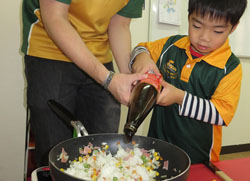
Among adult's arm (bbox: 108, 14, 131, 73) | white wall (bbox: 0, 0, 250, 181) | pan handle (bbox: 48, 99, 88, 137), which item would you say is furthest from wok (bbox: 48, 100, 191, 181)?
white wall (bbox: 0, 0, 250, 181)

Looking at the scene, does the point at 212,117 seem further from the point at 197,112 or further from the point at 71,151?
the point at 71,151

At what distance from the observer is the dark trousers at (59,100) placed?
1.05m

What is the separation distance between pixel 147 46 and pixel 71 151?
76 cm

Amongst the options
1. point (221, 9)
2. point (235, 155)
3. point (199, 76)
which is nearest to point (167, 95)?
point (199, 76)

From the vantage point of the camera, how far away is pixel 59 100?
3.54ft

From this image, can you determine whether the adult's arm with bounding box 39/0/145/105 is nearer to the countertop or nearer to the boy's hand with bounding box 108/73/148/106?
the boy's hand with bounding box 108/73/148/106

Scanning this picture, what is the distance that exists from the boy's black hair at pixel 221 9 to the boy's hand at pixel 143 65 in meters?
0.27

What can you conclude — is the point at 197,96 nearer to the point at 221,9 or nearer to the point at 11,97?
the point at 221,9

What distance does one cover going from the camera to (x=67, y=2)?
36.1 inches

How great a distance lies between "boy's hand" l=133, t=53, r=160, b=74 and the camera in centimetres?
100

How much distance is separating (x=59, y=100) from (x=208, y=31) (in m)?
0.65

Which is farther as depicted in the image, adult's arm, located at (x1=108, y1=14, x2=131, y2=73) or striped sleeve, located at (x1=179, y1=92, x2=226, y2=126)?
adult's arm, located at (x1=108, y1=14, x2=131, y2=73)

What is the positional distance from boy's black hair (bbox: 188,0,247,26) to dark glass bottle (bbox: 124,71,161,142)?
39 cm

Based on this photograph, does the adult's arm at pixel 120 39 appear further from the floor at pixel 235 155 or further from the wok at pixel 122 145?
the floor at pixel 235 155
